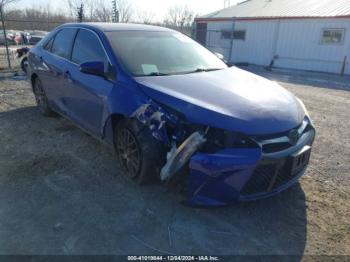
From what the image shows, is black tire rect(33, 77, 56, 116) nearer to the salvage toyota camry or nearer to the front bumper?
the salvage toyota camry

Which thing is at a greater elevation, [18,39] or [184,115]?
[184,115]

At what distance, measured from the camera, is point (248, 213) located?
9.57 ft

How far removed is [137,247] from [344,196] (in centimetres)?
229

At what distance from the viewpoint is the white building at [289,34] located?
14922mm

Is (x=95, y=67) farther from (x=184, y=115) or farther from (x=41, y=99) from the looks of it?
(x=41, y=99)

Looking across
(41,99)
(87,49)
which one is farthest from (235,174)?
(41,99)

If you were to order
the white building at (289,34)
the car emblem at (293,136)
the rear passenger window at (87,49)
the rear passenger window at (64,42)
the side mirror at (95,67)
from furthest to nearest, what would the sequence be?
the white building at (289,34) → the rear passenger window at (64,42) → the rear passenger window at (87,49) → the side mirror at (95,67) → the car emblem at (293,136)

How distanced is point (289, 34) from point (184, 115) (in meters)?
15.8

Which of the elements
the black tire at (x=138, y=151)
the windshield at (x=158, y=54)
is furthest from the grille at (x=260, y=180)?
the windshield at (x=158, y=54)

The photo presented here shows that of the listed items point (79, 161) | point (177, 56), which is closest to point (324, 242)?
point (177, 56)

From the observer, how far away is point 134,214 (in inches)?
112

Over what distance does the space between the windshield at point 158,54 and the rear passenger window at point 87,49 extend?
18 cm

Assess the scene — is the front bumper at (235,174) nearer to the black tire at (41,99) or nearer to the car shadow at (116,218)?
the car shadow at (116,218)

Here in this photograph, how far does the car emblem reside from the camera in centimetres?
273
